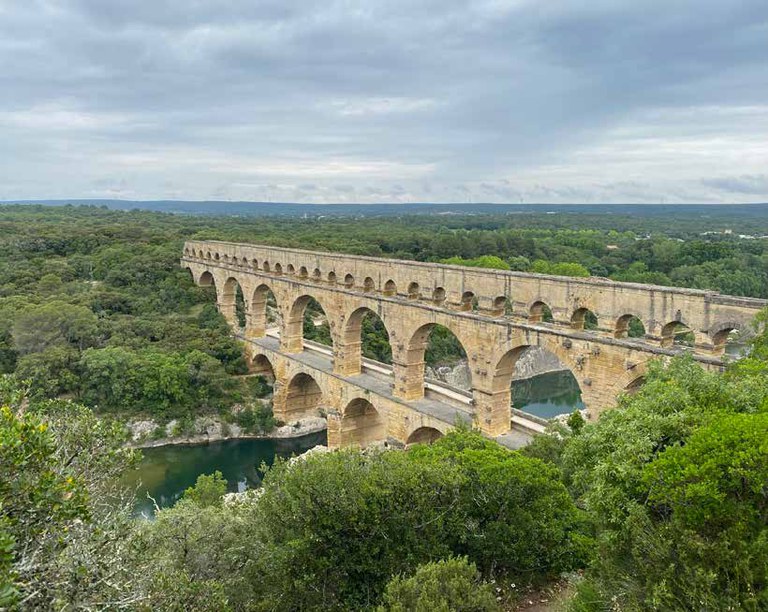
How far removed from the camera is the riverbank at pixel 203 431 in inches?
1185

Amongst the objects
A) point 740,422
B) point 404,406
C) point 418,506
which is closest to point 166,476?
point 404,406

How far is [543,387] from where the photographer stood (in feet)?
144

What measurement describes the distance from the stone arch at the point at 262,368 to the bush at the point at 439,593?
26.8 m

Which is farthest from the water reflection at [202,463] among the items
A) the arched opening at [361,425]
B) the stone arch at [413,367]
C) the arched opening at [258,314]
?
the arched opening at [258,314]

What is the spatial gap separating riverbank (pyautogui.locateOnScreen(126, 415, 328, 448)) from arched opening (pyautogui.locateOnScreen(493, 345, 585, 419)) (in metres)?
12.2

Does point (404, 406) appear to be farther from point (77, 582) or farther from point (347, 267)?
point (77, 582)

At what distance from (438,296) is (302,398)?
1224cm

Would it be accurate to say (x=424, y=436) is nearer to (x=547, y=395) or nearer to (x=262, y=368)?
(x=262, y=368)

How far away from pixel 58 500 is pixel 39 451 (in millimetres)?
557

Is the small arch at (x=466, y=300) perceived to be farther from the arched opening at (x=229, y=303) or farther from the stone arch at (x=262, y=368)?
the arched opening at (x=229, y=303)

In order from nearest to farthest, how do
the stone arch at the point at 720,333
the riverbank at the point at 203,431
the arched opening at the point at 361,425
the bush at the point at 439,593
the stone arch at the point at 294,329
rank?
the bush at the point at 439,593 < the stone arch at the point at 720,333 < the arched opening at the point at 361,425 < the riverbank at the point at 203,431 < the stone arch at the point at 294,329

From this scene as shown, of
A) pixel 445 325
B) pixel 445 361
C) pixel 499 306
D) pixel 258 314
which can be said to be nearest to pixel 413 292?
pixel 445 325

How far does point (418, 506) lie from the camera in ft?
36.6

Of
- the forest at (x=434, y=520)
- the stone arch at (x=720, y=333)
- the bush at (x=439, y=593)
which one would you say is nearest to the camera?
the forest at (x=434, y=520)
